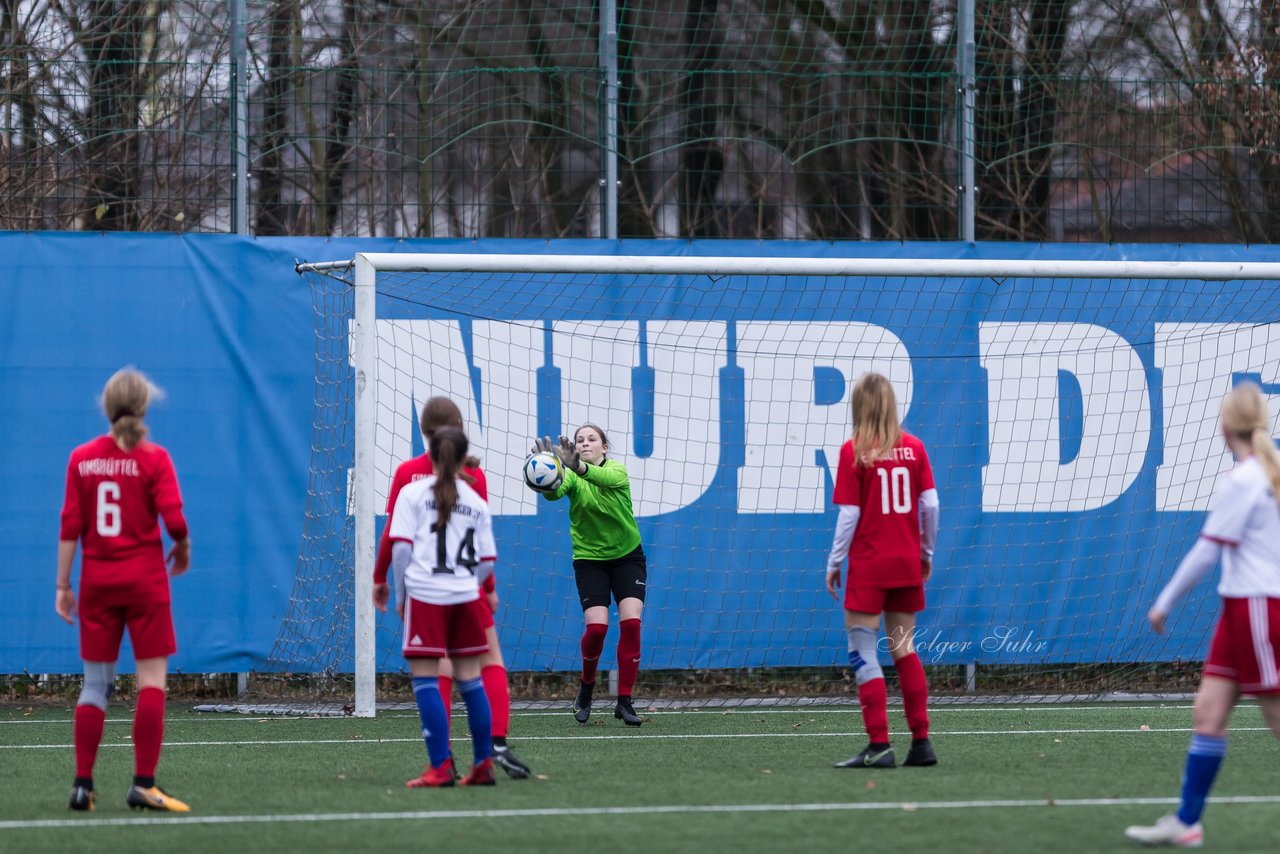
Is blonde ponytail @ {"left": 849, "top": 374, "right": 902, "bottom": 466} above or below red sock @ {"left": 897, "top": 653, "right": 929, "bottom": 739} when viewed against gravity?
above

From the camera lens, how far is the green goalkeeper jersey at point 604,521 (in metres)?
9.30

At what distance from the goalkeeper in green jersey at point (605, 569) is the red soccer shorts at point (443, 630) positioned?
9.16 feet

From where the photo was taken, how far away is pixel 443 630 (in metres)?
6.43

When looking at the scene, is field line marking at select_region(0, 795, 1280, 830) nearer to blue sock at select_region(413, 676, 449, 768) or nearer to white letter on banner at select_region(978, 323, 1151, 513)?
blue sock at select_region(413, 676, 449, 768)

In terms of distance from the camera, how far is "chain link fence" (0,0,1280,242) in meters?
11.2

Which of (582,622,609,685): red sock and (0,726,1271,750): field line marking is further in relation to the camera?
(582,622,609,685): red sock

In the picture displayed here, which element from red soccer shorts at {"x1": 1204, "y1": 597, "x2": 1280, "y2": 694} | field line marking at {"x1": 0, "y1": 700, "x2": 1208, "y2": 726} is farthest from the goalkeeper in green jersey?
red soccer shorts at {"x1": 1204, "y1": 597, "x2": 1280, "y2": 694}

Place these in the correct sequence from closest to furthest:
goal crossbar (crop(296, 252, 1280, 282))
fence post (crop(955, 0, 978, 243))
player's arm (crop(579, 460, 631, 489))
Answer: player's arm (crop(579, 460, 631, 489)) < goal crossbar (crop(296, 252, 1280, 282)) < fence post (crop(955, 0, 978, 243))

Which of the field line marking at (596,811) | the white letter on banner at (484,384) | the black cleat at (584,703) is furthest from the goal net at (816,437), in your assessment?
the field line marking at (596,811)

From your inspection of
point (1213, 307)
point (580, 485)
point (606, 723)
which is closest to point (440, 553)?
point (580, 485)

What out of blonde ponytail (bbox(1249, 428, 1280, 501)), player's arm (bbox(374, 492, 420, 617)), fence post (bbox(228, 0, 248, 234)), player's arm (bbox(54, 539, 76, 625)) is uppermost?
fence post (bbox(228, 0, 248, 234))

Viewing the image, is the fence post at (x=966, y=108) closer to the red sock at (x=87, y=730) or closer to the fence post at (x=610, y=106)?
the fence post at (x=610, y=106)

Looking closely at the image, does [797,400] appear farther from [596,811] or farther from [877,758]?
[596,811]

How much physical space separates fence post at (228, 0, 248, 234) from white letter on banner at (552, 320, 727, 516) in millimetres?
2448
